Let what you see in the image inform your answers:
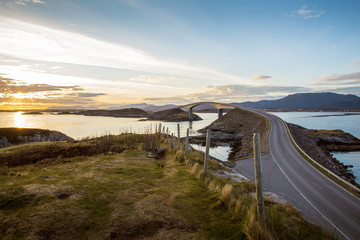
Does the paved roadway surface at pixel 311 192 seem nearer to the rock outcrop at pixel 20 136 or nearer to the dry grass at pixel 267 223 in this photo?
the dry grass at pixel 267 223

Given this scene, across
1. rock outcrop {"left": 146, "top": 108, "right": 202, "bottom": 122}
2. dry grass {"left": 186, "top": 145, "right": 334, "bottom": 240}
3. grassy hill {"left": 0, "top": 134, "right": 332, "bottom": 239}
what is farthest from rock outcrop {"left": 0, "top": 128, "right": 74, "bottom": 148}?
rock outcrop {"left": 146, "top": 108, "right": 202, "bottom": 122}

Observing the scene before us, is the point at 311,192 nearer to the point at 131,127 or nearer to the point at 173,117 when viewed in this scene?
the point at 131,127

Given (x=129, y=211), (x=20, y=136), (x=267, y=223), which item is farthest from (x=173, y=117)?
(x=267, y=223)

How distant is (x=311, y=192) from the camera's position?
17.0m

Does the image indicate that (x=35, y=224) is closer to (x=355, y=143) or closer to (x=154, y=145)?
(x=154, y=145)

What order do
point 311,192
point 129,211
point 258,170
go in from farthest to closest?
point 311,192
point 129,211
point 258,170

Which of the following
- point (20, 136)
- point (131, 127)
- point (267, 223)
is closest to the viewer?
point (267, 223)

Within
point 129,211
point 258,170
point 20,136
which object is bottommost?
point 20,136

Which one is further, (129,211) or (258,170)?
(129,211)

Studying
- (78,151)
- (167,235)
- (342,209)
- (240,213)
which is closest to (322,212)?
(342,209)

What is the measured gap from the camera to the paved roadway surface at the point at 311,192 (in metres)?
12.0

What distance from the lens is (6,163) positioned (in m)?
14.1

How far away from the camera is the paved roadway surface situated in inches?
474

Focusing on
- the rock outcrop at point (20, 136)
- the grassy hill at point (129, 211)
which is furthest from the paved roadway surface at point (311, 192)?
the rock outcrop at point (20, 136)
